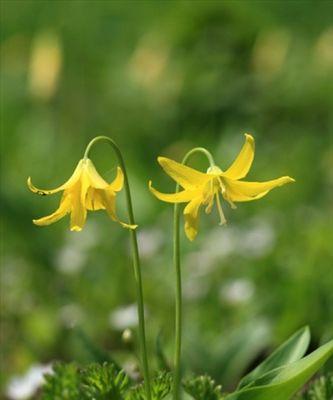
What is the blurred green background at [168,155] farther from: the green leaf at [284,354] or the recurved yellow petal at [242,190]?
the recurved yellow petal at [242,190]

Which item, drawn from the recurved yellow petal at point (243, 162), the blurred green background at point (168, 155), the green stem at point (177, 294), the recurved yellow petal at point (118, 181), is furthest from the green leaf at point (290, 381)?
the blurred green background at point (168, 155)

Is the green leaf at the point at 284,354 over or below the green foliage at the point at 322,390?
over

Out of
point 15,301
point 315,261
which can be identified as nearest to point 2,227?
point 15,301

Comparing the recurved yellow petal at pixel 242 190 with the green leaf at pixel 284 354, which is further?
the green leaf at pixel 284 354

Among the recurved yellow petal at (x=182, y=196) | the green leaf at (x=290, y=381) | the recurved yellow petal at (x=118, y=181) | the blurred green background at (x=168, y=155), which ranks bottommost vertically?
the green leaf at (x=290, y=381)

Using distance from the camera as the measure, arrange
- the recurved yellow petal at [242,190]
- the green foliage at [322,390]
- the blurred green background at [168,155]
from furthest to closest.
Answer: the blurred green background at [168,155] < the green foliage at [322,390] < the recurved yellow petal at [242,190]

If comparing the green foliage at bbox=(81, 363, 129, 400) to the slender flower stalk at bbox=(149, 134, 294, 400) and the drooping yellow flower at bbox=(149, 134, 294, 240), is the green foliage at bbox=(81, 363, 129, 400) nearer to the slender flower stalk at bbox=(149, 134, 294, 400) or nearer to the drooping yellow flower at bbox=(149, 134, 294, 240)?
the slender flower stalk at bbox=(149, 134, 294, 400)

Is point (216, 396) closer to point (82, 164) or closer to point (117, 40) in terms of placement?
point (82, 164)
